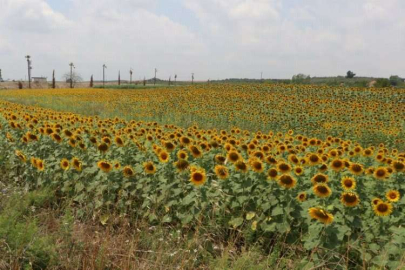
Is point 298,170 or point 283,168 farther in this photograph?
point 298,170

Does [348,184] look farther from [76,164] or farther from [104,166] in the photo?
[76,164]

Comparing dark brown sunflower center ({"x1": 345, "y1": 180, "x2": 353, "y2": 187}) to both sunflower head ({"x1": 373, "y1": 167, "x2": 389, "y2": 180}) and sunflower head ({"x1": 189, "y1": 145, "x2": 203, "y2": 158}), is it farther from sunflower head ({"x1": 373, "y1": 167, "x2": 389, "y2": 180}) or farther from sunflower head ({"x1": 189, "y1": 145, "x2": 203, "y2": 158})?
sunflower head ({"x1": 189, "y1": 145, "x2": 203, "y2": 158})

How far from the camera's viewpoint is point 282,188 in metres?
3.62

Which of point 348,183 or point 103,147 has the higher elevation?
point 103,147

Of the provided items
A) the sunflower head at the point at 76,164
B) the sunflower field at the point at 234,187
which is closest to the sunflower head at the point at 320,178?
the sunflower field at the point at 234,187

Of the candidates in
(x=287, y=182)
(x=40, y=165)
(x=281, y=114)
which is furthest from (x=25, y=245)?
(x=281, y=114)

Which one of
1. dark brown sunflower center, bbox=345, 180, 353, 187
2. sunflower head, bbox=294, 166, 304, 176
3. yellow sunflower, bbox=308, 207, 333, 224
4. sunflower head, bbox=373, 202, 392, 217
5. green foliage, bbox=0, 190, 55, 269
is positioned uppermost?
sunflower head, bbox=294, 166, 304, 176

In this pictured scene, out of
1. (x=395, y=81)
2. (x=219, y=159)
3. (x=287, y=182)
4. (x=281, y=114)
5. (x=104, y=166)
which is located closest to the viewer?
(x=287, y=182)

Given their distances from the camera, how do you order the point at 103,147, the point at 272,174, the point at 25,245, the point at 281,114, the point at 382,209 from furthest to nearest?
the point at 281,114 → the point at 103,147 → the point at 272,174 → the point at 382,209 → the point at 25,245

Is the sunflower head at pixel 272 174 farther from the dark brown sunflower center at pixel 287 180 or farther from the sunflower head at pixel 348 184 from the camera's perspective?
the sunflower head at pixel 348 184

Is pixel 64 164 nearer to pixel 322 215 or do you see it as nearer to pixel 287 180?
pixel 287 180

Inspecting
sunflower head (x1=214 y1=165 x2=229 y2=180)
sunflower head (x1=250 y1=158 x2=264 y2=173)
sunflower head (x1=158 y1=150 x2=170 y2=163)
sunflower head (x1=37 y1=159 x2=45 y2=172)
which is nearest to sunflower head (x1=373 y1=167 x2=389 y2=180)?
sunflower head (x1=250 y1=158 x2=264 y2=173)

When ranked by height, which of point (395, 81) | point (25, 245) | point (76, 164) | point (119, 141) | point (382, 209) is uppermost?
point (395, 81)

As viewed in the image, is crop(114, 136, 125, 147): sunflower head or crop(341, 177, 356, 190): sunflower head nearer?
crop(341, 177, 356, 190): sunflower head
